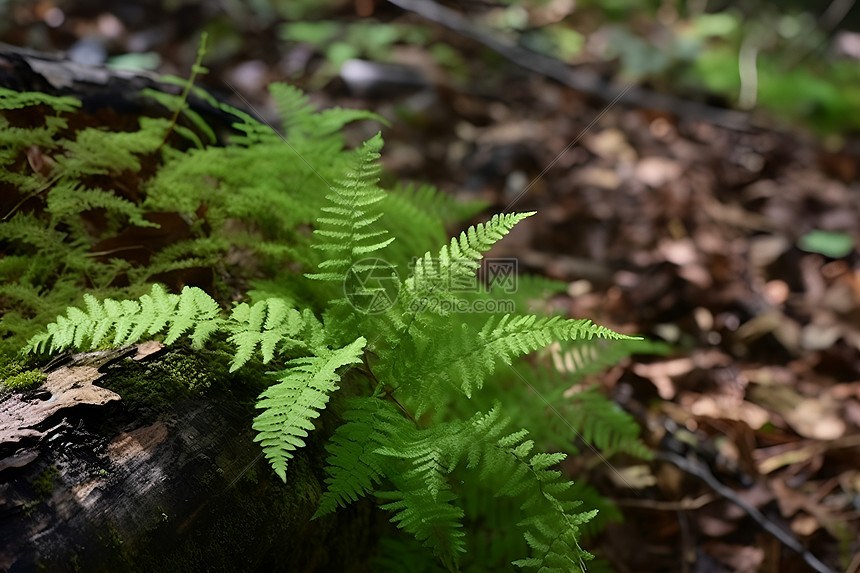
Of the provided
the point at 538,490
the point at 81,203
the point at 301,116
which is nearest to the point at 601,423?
the point at 538,490

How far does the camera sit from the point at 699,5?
6168 mm

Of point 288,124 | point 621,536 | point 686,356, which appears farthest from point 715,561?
point 288,124

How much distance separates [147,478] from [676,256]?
349 centimetres

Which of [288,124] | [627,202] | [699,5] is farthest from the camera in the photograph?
[699,5]

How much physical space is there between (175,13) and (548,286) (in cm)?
507

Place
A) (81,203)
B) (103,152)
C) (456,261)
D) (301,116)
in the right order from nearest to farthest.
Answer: (456,261) < (81,203) < (103,152) < (301,116)

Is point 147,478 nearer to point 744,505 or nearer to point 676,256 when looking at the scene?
point 744,505

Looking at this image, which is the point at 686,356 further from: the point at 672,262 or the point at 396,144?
the point at 396,144

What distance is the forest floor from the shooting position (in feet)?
8.36

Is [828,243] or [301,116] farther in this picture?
[828,243]

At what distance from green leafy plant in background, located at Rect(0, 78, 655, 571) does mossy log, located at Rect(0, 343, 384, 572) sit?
0.10 meters

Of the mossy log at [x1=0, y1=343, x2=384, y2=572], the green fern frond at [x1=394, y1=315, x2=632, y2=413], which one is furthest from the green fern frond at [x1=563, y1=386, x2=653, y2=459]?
the mossy log at [x1=0, y1=343, x2=384, y2=572]

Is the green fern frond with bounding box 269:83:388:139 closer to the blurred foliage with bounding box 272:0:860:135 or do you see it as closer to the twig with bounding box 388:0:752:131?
the blurred foliage with bounding box 272:0:860:135

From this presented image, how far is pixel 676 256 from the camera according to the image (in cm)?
382
